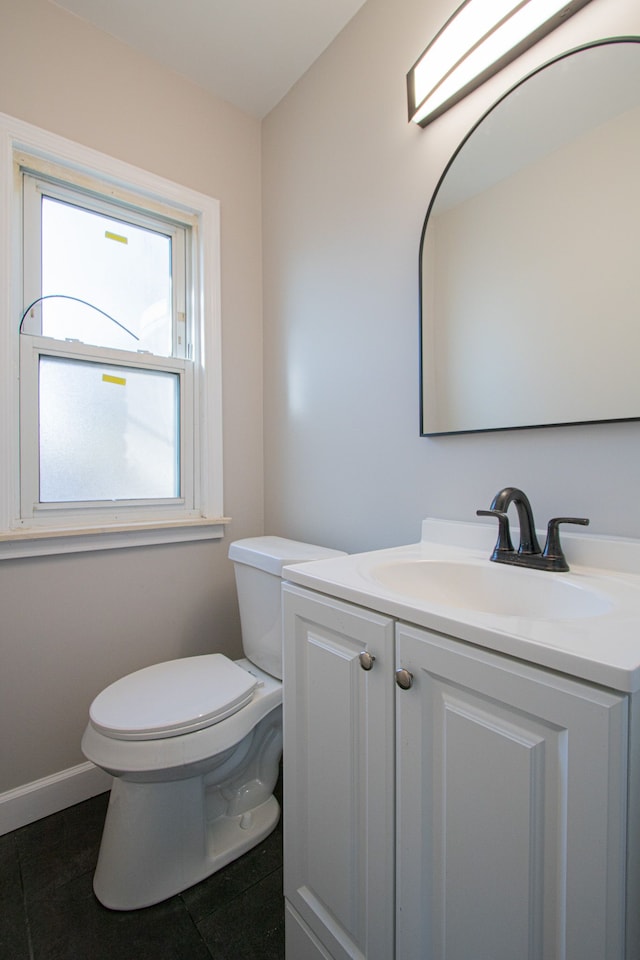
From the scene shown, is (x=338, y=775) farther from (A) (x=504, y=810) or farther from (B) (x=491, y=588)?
(B) (x=491, y=588)

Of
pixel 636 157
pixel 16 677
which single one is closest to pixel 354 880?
pixel 16 677

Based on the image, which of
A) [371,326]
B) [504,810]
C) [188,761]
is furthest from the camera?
[371,326]

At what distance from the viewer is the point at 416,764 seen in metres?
0.61

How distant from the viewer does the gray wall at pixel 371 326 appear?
91 cm

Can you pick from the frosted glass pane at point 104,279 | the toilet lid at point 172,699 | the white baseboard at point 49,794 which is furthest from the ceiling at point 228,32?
the white baseboard at point 49,794

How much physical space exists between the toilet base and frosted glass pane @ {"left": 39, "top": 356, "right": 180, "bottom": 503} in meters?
0.89

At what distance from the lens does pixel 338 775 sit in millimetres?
745

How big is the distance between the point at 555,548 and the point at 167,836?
116cm

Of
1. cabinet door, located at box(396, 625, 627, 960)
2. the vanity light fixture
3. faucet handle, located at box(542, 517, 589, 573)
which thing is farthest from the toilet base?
the vanity light fixture

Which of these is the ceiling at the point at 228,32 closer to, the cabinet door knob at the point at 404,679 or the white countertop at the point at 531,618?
the white countertop at the point at 531,618

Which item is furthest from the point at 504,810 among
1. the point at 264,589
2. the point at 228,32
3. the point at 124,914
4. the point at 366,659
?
the point at 228,32

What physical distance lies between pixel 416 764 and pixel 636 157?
1112 mm

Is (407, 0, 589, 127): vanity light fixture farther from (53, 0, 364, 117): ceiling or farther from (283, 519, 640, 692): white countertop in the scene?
(283, 519, 640, 692): white countertop

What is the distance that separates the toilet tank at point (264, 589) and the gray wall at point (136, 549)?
0.33m
